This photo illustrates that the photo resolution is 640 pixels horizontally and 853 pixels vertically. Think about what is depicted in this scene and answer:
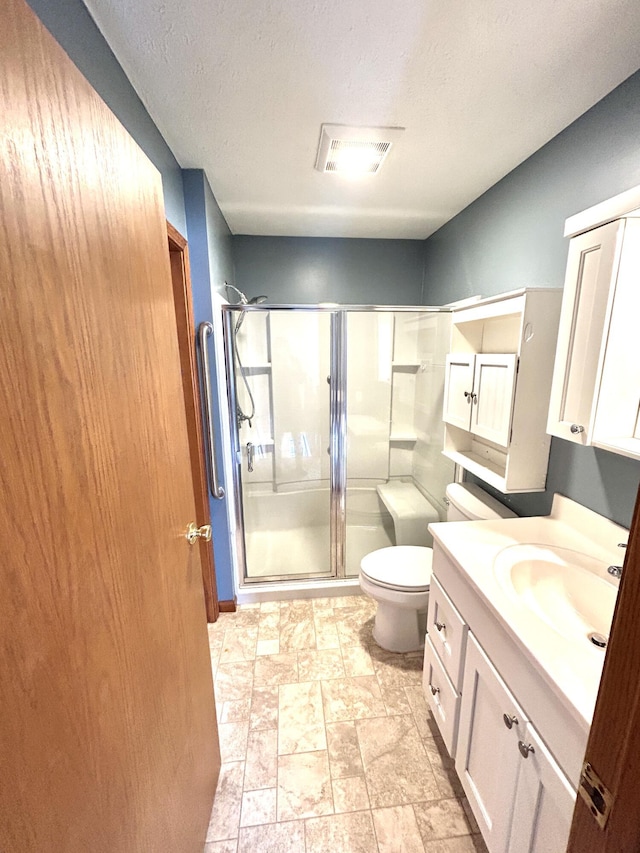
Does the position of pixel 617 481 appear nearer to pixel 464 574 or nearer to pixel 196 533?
pixel 464 574

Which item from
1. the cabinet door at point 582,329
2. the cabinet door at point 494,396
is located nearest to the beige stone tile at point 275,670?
the cabinet door at point 494,396

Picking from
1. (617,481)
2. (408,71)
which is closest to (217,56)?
(408,71)

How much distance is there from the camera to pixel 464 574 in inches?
42.8

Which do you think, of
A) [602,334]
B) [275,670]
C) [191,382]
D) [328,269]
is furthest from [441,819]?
[328,269]

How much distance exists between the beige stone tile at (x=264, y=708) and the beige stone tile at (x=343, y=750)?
245mm

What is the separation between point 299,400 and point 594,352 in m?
1.84

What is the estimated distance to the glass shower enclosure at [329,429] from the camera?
2320 millimetres

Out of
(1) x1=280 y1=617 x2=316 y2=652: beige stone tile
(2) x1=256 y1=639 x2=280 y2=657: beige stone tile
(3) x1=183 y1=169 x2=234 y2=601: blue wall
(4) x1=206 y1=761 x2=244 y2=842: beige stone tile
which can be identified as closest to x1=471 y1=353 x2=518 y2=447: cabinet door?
(3) x1=183 y1=169 x2=234 y2=601: blue wall

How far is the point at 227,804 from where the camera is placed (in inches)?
47.9

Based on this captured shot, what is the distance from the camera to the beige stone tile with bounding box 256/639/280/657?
1.84 meters

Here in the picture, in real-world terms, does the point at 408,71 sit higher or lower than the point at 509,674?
higher

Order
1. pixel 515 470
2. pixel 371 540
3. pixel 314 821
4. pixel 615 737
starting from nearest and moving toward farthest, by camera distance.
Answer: pixel 615 737, pixel 314 821, pixel 515 470, pixel 371 540

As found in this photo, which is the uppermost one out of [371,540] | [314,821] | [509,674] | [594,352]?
[594,352]

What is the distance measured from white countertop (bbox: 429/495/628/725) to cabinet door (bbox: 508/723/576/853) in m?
0.18
